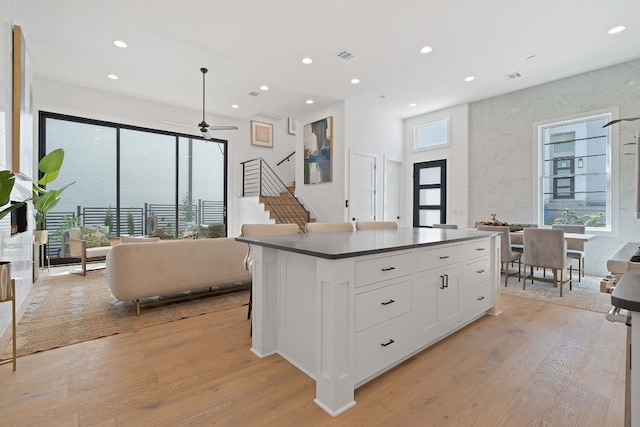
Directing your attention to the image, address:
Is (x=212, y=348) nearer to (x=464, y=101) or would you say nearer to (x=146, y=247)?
(x=146, y=247)

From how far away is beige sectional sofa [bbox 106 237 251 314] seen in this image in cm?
297

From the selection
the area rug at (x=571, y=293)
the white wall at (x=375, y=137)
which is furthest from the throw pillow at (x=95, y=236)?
the area rug at (x=571, y=293)

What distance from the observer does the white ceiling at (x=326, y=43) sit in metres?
3.55

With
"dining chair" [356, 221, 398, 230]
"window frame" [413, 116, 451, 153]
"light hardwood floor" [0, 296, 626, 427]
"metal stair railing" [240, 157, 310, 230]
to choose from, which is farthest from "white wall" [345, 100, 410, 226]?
"light hardwood floor" [0, 296, 626, 427]

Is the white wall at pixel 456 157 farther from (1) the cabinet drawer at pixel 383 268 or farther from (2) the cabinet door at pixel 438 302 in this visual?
(1) the cabinet drawer at pixel 383 268

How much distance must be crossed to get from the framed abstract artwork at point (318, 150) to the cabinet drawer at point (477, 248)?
164 inches

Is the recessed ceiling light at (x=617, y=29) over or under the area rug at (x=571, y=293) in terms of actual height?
over

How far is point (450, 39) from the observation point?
163 inches

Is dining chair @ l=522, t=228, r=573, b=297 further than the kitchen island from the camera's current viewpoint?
Yes

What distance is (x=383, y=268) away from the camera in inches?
71.3

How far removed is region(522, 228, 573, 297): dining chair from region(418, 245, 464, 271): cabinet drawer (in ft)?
7.50

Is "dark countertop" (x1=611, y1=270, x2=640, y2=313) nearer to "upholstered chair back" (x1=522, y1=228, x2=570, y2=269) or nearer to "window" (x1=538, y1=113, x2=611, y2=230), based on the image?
"upholstered chair back" (x1=522, y1=228, x2=570, y2=269)

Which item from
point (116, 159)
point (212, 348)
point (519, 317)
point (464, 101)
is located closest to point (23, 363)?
point (212, 348)

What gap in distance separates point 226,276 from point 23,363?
1824 millimetres
